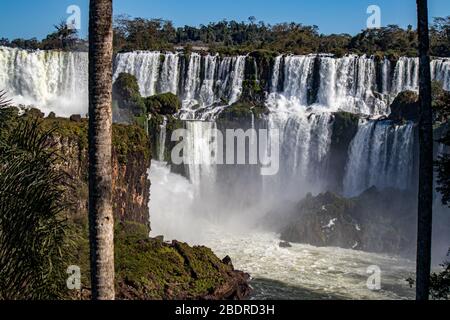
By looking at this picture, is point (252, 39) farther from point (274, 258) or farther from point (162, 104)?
point (274, 258)

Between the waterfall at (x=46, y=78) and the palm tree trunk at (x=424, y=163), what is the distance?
1479 inches

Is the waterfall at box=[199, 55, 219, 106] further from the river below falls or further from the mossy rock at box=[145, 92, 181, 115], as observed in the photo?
the river below falls

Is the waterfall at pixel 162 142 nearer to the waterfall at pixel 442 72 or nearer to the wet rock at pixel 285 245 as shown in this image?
the wet rock at pixel 285 245

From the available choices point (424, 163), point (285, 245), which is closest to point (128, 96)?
point (285, 245)

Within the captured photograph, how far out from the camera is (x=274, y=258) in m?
→ 25.1

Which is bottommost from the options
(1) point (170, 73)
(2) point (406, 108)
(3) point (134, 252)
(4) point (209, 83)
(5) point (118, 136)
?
(3) point (134, 252)

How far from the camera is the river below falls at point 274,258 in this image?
20594mm

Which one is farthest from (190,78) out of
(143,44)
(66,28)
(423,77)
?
(423,77)

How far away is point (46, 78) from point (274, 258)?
88.2 ft

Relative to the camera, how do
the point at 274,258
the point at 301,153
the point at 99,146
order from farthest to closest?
the point at 301,153
the point at 274,258
the point at 99,146

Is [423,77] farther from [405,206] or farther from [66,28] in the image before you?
[66,28]

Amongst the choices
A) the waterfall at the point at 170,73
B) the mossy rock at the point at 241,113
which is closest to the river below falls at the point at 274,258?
the mossy rock at the point at 241,113

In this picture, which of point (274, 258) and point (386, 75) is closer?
point (274, 258)

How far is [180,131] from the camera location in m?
35.2
